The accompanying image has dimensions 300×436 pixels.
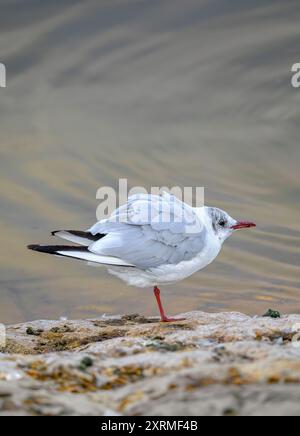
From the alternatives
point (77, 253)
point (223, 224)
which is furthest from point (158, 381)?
point (223, 224)

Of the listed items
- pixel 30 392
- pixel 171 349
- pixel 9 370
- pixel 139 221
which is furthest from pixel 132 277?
pixel 30 392

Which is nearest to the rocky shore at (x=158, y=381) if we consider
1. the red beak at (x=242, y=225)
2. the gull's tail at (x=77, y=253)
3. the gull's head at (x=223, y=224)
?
the gull's tail at (x=77, y=253)

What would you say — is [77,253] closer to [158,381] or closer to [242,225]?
[242,225]

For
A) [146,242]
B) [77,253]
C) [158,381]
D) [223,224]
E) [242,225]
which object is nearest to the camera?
[158,381]

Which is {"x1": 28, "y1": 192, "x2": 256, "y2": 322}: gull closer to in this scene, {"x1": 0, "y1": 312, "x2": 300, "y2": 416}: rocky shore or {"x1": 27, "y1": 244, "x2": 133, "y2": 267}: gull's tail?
{"x1": 27, "y1": 244, "x2": 133, "y2": 267}: gull's tail

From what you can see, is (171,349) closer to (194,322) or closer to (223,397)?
(223,397)

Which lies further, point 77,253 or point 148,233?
point 148,233

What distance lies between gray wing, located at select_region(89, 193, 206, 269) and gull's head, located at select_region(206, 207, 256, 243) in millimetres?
870

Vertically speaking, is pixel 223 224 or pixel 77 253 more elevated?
pixel 223 224

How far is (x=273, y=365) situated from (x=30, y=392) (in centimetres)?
184

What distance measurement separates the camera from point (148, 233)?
10.4m

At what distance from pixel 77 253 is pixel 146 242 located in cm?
101

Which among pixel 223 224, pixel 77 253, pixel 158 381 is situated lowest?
pixel 158 381

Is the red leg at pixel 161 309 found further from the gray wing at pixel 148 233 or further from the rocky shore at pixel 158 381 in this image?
the rocky shore at pixel 158 381
